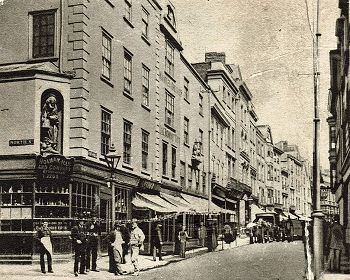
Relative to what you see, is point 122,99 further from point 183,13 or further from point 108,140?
point 183,13

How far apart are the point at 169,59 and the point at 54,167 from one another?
12542mm

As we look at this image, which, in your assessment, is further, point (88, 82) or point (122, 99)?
point (122, 99)

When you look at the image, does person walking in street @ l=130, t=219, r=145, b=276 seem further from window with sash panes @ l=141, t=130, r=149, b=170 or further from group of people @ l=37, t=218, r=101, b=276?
window with sash panes @ l=141, t=130, r=149, b=170

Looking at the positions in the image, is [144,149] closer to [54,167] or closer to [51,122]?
[51,122]

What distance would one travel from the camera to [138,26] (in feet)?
71.9

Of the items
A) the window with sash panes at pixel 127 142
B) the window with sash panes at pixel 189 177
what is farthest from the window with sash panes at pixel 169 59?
the window with sash panes at pixel 127 142

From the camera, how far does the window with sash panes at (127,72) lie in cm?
2046

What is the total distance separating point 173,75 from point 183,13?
42.1 ft

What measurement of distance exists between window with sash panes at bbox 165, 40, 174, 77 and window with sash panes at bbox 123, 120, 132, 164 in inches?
256

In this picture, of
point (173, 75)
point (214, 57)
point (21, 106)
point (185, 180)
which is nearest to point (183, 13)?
point (21, 106)

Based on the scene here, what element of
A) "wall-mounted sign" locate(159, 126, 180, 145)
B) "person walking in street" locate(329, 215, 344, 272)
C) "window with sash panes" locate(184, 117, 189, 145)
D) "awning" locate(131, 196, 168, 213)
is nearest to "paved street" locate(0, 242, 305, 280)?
"person walking in street" locate(329, 215, 344, 272)

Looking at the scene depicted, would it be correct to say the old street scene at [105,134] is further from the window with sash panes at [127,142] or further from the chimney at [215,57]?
the chimney at [215,57]

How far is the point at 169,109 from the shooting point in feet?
89.2

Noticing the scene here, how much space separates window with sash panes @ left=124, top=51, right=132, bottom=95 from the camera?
20458mm
